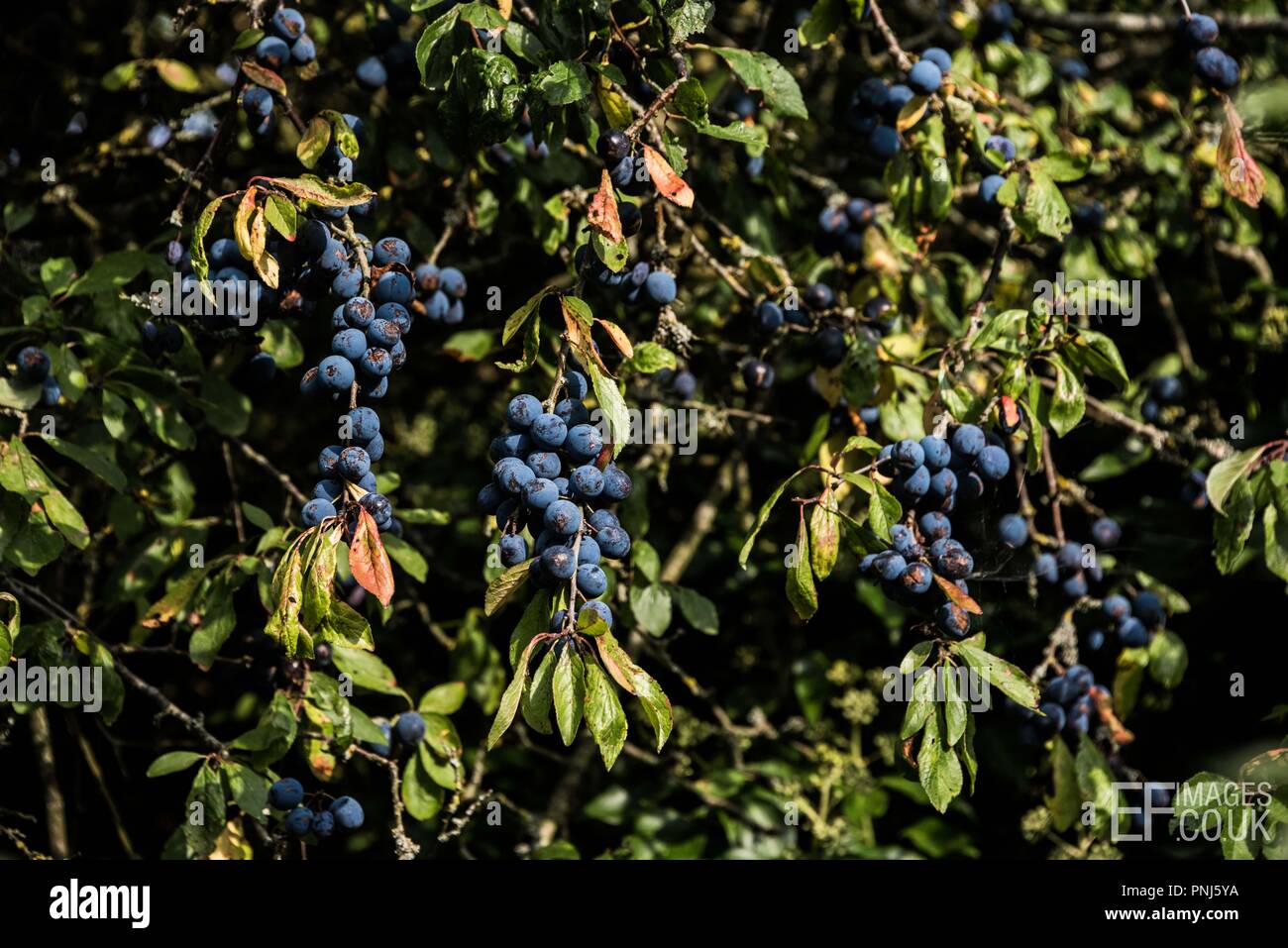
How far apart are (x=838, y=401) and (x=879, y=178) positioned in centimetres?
79

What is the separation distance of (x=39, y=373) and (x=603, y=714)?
1289 mm

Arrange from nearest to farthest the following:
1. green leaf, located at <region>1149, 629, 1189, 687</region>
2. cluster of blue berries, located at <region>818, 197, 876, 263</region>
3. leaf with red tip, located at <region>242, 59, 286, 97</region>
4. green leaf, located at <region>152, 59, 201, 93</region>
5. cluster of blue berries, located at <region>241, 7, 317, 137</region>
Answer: leaf with red tip, located at <region>242, 59, 286, 97</region>
cluster of blue berries, located at <region>241, 7, 317, 137</region>
green leaf, located at <region>1149, 629, 1189, 687</region>
cluster of blue berries, located at <region>818, 197, 876, 263</region>
green leaf, located at <region>152, 59, 201, 93</region>

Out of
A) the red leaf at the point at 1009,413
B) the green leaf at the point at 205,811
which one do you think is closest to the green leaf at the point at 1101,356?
the red leaf at the point at 1009,413

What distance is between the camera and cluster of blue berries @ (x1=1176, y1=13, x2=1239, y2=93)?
2496 mm

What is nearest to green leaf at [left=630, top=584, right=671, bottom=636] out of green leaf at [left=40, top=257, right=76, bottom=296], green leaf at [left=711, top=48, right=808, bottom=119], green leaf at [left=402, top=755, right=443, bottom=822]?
green leaf at [left=402, top=755, right=443, bottom=822]

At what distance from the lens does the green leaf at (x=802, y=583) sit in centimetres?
187

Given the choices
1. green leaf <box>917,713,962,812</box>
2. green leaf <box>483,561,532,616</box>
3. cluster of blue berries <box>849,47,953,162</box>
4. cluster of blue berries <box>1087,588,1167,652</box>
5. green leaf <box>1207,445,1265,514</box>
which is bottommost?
green leaf <box>917,713,962,812</box>

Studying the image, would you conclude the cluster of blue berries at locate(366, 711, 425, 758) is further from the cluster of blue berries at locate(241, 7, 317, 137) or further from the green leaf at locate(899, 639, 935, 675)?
the cluster of blue berries at locate(241, 7, 317, 137)

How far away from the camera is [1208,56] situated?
2500 mm

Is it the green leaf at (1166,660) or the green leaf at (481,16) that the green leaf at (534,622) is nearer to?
the green leaf at (481,16)

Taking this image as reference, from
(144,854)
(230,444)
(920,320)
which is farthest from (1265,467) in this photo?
(144,854)

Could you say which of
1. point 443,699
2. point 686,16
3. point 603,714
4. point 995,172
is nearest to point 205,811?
point 443,699

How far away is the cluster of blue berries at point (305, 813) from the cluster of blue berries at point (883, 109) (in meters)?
1.64

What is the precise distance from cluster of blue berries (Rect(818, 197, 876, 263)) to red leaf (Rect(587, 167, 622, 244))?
0.89 metres
